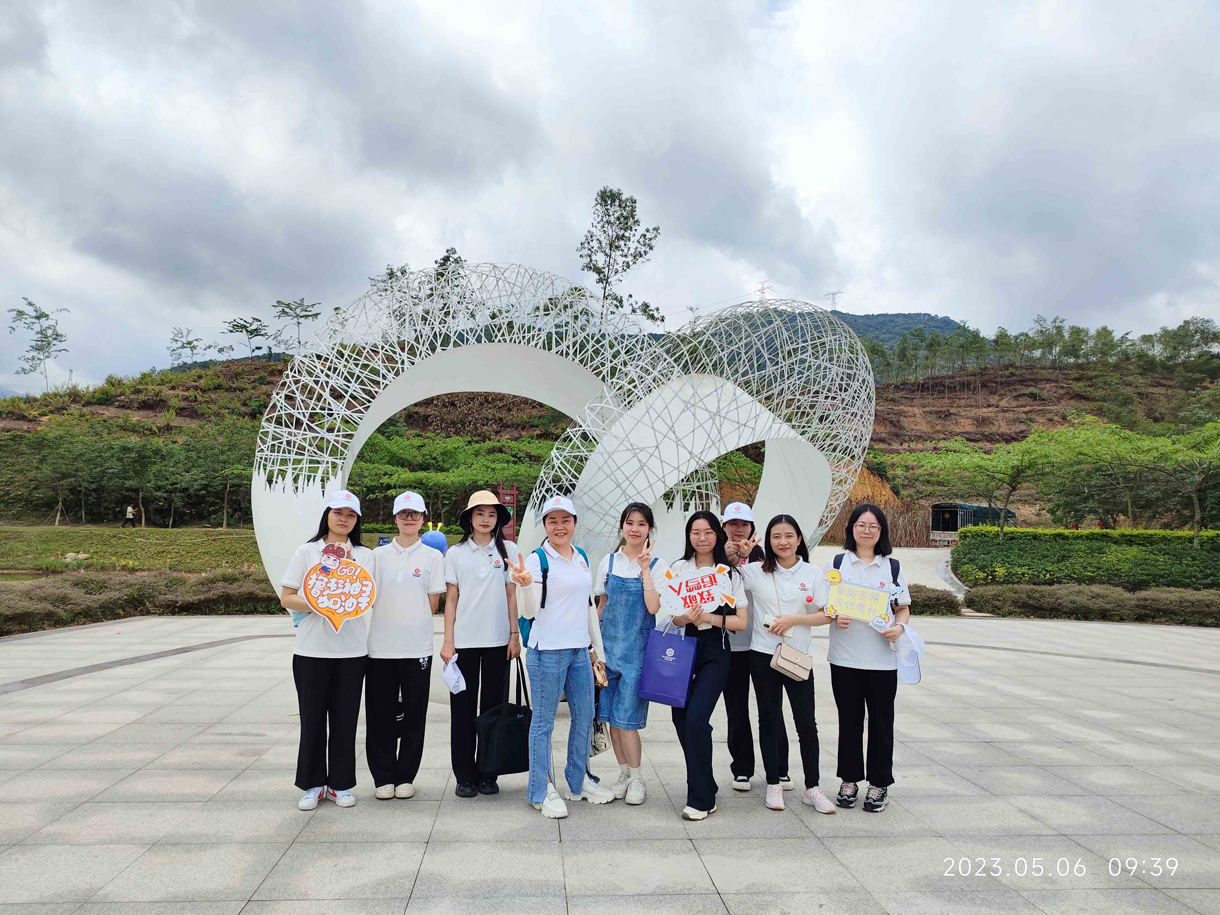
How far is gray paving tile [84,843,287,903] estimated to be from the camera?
2637 millimetres

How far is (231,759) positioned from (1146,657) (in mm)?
10715

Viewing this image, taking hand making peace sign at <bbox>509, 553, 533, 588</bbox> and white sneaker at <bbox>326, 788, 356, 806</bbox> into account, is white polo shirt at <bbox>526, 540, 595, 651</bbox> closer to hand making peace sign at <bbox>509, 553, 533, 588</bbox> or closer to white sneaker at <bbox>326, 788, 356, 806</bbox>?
hand making peace sign at <bbox>509, 553, 533, 588</bbox>

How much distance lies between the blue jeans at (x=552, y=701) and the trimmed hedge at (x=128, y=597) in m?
9.70

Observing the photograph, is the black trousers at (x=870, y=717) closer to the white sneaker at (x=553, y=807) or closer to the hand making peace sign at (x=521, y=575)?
the white sneaker at (x=553, y=807)

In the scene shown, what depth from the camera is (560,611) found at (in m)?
3.47

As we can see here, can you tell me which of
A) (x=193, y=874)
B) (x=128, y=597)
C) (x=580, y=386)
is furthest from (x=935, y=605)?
(x=128, y=597)

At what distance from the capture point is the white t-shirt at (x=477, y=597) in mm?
3631

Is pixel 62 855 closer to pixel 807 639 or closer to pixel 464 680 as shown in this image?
pixel 464 680

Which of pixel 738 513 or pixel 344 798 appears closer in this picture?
pixel 344 798

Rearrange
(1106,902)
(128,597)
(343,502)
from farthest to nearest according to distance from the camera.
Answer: (128,597) → (343,502) → (1106,902)

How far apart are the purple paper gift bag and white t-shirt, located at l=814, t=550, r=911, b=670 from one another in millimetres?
739

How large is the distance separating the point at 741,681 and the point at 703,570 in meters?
0.73

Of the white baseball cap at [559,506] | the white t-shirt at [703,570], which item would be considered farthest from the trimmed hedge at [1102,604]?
the white baseball cap at [559,506]

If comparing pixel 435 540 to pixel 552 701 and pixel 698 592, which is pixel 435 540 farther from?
pixel 698 592
